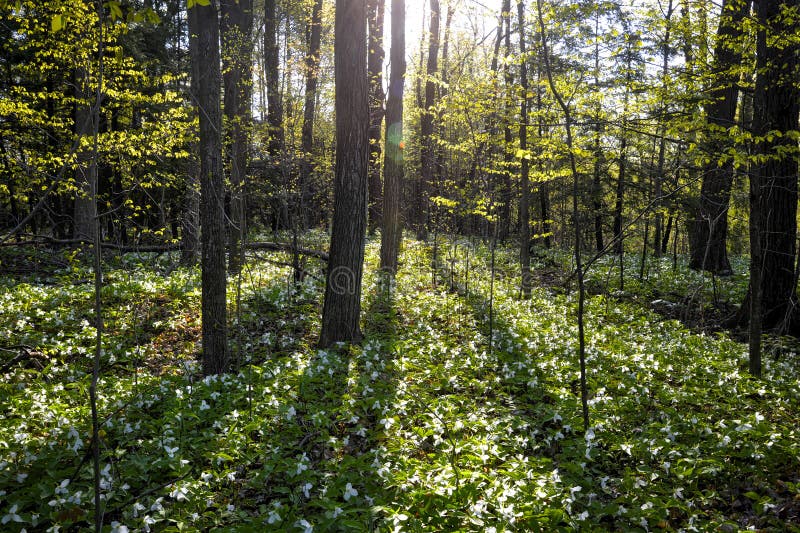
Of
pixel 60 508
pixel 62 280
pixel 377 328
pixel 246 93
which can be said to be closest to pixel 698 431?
pixel 377 328

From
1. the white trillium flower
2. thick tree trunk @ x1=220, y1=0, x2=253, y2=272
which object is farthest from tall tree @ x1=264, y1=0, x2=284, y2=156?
the white trillium flower

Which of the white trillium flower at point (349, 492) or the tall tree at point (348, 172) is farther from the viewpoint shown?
the tall tree at point (348, 172)

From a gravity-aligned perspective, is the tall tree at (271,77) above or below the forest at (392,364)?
above

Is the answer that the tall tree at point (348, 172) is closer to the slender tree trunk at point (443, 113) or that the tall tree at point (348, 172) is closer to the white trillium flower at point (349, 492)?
the white trillium flower at point (349, 492)

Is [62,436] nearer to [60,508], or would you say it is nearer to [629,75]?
[60,508]

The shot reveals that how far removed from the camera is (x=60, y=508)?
3.24m

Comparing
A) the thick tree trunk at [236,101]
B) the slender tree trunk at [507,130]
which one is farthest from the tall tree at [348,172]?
the thick tree trunk at [236,101]

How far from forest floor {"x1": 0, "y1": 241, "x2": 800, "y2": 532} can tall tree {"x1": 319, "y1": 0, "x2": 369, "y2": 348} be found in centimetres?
67

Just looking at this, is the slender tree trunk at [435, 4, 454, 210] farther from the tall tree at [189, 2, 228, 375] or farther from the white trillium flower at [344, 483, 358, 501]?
the white trillium flower at [344, 483, 358, 501]

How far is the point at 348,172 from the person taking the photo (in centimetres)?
667

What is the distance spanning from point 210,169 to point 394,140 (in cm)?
635

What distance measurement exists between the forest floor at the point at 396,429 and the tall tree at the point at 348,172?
2.21 ft

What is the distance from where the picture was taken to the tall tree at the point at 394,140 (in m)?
11.4

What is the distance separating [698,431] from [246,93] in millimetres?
13003
